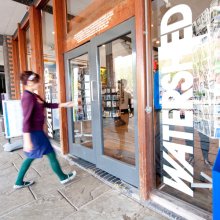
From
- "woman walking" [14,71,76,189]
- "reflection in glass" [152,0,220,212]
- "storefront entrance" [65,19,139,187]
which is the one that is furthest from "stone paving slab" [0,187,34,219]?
"reflection in glass" [152,0,220,212]

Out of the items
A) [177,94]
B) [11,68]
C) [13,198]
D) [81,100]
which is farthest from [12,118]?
[177,94]

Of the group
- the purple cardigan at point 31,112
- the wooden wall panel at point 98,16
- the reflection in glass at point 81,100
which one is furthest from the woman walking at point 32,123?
the wooden wall panel at point 98,16

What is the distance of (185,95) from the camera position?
62.2 inches

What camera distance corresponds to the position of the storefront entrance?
207cm

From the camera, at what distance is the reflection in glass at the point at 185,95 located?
1.47 meters

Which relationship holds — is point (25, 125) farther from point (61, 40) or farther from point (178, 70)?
point (61, 40)

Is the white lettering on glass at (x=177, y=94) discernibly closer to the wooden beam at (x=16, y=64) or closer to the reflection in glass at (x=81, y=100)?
the reflection in glass at (x=81, y=100)

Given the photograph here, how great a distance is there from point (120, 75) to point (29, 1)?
263 centimetres

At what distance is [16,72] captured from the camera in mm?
6211

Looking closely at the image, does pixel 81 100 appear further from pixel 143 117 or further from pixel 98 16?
pixel 143 117

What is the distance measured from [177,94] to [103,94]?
110 cm

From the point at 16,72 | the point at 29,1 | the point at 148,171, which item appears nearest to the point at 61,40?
the point at 29,1

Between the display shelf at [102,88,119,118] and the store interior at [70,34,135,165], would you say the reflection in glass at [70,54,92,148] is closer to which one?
the store interior at [70,34,135,165]

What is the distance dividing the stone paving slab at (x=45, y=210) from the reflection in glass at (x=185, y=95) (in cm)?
100
